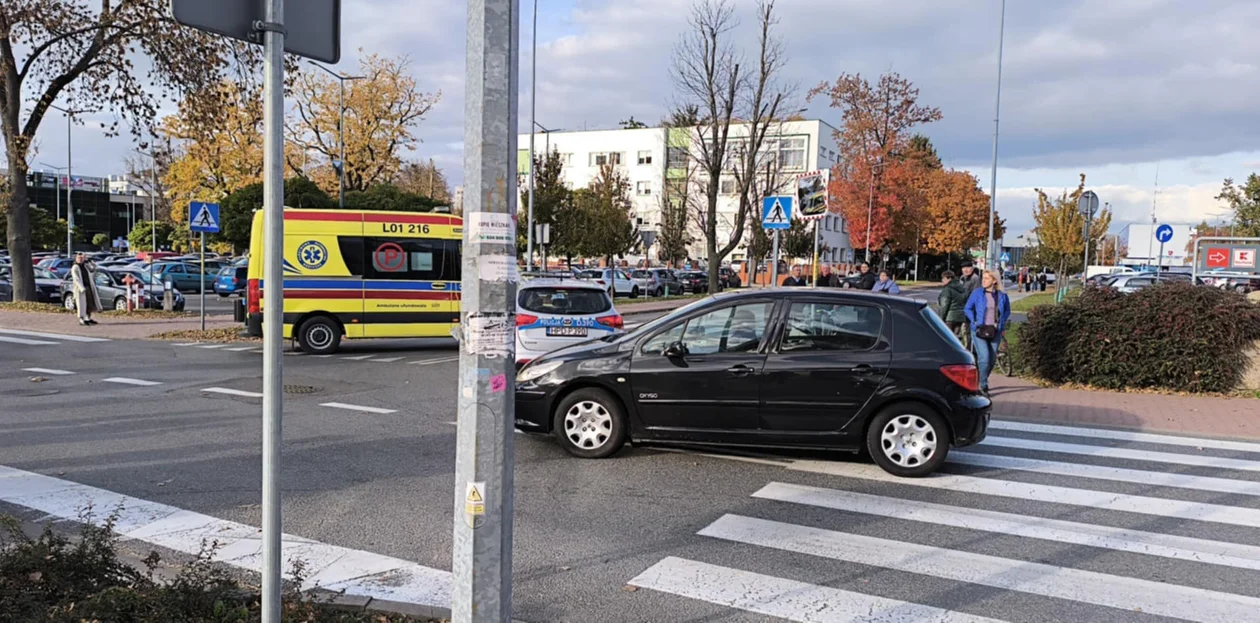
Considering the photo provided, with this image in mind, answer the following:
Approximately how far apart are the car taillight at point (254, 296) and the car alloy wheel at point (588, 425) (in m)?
9.53

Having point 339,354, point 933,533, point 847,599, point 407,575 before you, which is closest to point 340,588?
point 407,575

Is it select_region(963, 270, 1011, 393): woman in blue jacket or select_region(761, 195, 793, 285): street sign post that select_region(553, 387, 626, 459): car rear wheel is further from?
select_region(761, 195, 793, 285): street sign post

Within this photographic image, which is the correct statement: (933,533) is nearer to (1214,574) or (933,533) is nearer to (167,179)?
(1214,574)

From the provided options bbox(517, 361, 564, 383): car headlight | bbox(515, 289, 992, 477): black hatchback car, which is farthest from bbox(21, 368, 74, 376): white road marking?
bbox(515, 289, 992, 477): black hatchback car

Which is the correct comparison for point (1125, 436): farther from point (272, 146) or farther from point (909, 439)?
point (272, 146)

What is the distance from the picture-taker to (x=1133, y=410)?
10844 millimetres

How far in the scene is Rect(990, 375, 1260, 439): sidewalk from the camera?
986 cm

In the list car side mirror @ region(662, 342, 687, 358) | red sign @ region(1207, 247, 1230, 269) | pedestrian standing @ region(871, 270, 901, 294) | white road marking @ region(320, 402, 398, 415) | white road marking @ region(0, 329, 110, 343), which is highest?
red sign @ region(1207, 247, 1230, 269)

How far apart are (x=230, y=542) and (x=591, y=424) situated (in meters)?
3.30

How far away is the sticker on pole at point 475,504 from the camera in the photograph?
9.66 feet

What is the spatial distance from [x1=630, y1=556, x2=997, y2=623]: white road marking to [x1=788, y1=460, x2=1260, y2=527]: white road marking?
8.70ft

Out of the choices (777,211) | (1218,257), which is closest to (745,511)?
(777,211)

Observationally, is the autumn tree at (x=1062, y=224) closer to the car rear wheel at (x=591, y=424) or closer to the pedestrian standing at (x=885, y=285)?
the pedestrian standing at (x=885, y=285)

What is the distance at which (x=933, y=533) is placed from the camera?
18.8 feet
